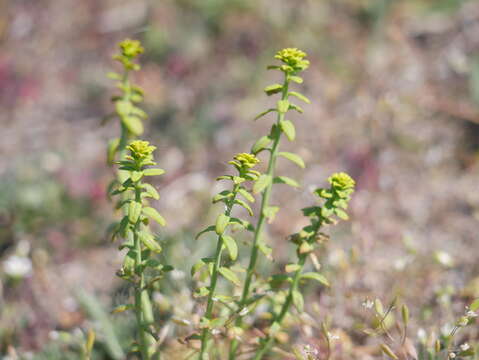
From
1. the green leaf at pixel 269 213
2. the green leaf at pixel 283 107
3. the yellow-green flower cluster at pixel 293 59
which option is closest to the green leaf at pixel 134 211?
the green leaf at pixel 269 213

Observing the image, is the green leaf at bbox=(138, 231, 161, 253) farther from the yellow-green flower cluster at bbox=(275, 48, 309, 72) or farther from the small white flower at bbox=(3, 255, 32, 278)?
the small white flower at bbox=(3, 255, 32, 278)

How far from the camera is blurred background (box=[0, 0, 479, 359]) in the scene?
291 cm

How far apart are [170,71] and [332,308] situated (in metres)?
2.66

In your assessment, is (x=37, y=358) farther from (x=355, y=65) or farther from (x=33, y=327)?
(x=355, y=65)

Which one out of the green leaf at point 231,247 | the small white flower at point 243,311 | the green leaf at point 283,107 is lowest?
the small white flower at point 243,311

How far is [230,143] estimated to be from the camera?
418cm

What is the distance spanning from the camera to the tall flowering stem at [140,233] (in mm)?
1786

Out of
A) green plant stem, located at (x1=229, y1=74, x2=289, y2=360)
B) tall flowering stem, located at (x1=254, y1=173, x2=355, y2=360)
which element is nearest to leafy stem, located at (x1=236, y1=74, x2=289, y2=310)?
green plant stem, located at (x1=229, y1=74, x2=289, y2=360)

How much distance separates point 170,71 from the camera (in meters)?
4.70

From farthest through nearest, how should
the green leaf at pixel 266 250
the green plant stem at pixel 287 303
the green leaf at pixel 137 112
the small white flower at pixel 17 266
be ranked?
1. the small white flower at pixel 17 266
2. the green leaf at pixel 137 112
3. the green plant stem at pixel 287 303
4. the green leaf at pixel 266 250

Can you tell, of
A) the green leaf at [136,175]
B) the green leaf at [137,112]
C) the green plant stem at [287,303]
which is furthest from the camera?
the green leaf at [137,112]

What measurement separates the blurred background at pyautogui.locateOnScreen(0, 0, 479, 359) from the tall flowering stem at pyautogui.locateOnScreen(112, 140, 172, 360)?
255 mm

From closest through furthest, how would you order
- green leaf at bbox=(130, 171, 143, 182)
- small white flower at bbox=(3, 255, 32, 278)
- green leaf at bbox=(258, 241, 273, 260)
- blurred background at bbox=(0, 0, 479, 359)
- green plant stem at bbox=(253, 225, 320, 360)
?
green leaf at bbox=(130, 171, 143, 182) < green leaf at bbox=(258, 241, 273, 260) < green plant stem at bbox=(253, 225, 320, 360) < blurred background at bbox=(0, 0, 479, 359) < small white flower at bbox=(3, 255, 32, 278)

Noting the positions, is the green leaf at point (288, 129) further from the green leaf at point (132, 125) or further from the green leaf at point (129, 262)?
the green leaf at point (129, 262)
